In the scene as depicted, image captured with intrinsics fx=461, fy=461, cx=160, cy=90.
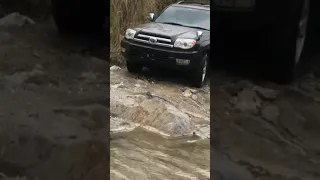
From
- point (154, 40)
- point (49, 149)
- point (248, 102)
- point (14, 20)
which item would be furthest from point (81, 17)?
point (154, 40)

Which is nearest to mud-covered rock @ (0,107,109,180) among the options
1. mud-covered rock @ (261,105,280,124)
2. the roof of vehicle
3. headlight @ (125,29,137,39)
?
mud-covered rock @ (261,105,280,124)

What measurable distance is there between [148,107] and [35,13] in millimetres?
1195

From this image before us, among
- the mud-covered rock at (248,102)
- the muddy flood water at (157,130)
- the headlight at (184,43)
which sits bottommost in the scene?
the muddy flood water at (157,130)

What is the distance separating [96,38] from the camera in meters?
1.47

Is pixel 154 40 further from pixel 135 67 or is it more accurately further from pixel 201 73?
pixel 201 73

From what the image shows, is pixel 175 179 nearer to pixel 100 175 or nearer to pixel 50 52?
pixel 100 175

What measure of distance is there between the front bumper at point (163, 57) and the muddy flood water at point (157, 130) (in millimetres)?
117

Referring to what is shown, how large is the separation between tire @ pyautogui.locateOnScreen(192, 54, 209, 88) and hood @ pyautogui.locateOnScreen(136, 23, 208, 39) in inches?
5.2

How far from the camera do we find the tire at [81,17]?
146 cm

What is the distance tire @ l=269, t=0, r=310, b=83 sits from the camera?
1.31 meters

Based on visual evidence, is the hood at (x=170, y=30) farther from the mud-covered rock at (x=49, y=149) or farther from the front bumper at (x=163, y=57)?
the mud-covered rock at (x=49, y=149)

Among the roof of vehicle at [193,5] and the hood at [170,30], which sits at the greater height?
the roof of vehicle at [193,5]

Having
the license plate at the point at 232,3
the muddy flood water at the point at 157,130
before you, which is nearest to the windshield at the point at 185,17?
the muddy flood water at the point at 157,130

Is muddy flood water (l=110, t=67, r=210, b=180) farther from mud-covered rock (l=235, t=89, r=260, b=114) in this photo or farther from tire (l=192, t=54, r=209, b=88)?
mud-covered rock (l=235, t=89, r=260, b=114)
